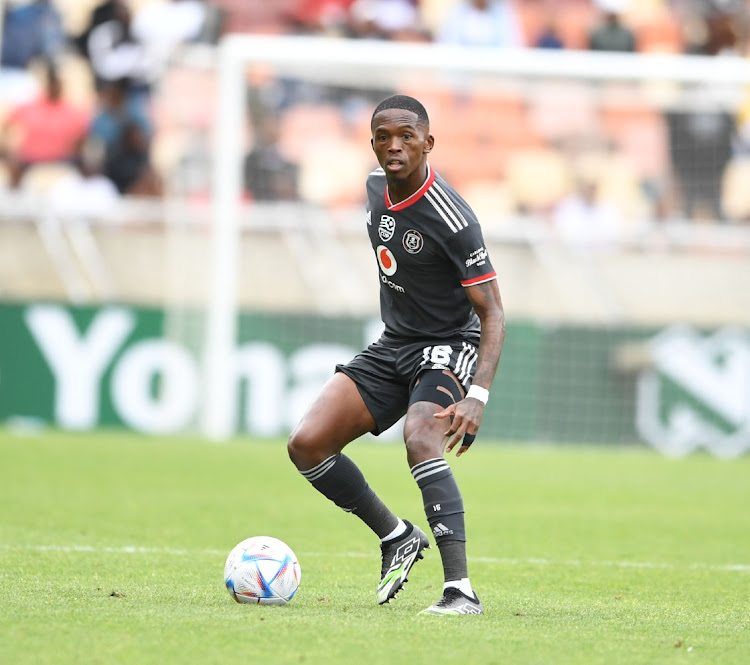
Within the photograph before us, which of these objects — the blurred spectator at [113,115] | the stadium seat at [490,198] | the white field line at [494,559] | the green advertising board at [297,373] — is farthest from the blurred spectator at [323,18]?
the white field line at [494,559]

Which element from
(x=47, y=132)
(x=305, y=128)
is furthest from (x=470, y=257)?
(x=47, y=132)

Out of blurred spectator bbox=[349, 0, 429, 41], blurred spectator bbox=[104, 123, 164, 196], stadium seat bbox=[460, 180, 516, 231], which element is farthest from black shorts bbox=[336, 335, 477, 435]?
blurred spectator bbox=[349, 0, 429, 41]

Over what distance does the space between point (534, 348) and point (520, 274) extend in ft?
3.54

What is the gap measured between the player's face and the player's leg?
41.2 inches

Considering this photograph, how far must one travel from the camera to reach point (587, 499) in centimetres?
1178

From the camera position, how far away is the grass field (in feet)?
16.6

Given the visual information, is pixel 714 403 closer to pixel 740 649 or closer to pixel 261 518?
pixel 261 518

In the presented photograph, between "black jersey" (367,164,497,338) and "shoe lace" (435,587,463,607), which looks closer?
"shoe lace" (435,587,463,607)

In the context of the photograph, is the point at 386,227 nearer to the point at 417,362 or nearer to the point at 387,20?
the point at 417,362

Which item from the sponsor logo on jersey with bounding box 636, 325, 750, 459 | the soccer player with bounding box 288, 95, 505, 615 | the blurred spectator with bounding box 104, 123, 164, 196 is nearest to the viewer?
the soccer player with bounding box 288, 95, 505, 615

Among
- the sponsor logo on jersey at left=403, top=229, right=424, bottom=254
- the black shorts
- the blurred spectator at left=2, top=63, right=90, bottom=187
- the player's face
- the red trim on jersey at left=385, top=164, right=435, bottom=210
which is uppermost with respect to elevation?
the blurred spectator at left=2, top=63, right=90, bottom=187

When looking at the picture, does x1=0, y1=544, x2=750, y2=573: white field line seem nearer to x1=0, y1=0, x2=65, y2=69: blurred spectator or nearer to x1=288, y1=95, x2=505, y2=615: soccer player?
x1=288, y1=95, x2=505, y2=615: soccer player

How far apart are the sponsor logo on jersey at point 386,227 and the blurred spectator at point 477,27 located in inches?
503

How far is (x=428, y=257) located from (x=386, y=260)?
239 millimetres
